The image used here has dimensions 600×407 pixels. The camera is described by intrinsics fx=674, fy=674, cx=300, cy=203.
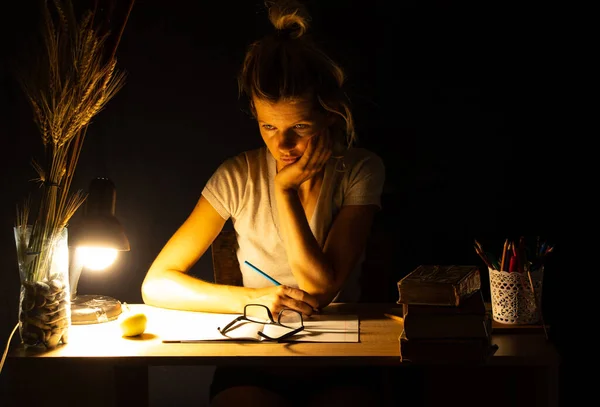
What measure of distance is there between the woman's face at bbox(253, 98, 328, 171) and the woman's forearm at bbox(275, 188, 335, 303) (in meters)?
0.14

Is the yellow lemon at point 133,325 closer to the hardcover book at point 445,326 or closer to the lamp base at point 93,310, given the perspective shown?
the lamp base at point 93,310

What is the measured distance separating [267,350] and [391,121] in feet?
3.84

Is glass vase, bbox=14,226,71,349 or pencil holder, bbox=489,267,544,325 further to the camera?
pencil holder, bbox=489,267,544,325

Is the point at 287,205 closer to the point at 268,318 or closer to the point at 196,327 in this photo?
the point at 268,318

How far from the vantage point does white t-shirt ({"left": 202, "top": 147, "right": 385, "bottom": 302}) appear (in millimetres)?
2211

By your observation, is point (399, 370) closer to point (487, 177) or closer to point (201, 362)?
point (201, 362)

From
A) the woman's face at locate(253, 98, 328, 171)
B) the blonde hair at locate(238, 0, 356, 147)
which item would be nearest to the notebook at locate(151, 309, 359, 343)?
the woman's face at locate(253, 98, 328, 171)

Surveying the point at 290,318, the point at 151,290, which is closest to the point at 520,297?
the point at 290,318

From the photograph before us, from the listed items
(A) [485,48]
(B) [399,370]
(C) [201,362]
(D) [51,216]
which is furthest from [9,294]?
(A) [485,48]

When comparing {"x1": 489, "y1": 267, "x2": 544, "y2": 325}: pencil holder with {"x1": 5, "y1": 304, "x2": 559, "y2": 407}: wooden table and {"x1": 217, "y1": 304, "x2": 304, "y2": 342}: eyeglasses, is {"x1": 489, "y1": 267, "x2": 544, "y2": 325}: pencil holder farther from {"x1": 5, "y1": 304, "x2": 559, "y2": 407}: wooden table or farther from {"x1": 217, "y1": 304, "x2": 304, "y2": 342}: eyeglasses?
{"x1": 217, "y1": 304, "x2": 304, "y2": 342}: eyeglasses

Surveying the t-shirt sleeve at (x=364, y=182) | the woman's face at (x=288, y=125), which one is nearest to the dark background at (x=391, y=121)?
the t-shirt sleeve at (x=364, y=182)

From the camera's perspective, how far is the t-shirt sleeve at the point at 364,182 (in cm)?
219

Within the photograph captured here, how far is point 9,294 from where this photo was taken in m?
2.58

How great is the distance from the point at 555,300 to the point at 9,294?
80.5 inches
